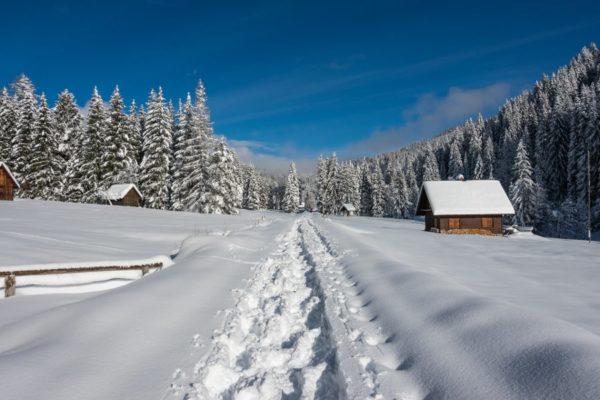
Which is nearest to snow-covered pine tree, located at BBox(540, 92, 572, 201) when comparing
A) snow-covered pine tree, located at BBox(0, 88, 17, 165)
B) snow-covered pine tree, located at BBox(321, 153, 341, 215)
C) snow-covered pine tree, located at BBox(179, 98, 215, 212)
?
snow-covered pine tree, located at BBox(321, 153, 341, 215)

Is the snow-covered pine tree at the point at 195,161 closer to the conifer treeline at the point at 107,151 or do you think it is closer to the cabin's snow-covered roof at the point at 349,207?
the conifer treeline at the point at 107,151

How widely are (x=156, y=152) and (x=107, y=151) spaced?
5.39 meters

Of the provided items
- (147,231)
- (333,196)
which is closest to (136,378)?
(147,231)

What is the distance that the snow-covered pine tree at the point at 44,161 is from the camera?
39844 millimetres

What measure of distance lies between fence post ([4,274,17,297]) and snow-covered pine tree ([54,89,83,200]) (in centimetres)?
3883

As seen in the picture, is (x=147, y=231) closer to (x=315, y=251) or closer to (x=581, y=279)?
(x=315, y=251)

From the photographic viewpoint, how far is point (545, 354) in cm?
390

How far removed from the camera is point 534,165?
66438 mm

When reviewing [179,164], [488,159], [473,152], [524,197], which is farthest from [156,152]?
[473,152]

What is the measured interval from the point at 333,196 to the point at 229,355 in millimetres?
82439

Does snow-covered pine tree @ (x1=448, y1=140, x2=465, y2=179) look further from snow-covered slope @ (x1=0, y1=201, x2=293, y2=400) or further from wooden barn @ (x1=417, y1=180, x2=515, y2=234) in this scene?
snow-covered slope @ (x1=0, y1=201, x2=293, y2=400)

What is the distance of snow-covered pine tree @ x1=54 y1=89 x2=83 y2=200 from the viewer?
4250 centimetres

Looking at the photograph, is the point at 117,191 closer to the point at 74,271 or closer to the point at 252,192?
the point at 74,271

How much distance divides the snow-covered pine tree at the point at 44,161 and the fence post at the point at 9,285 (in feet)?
128
